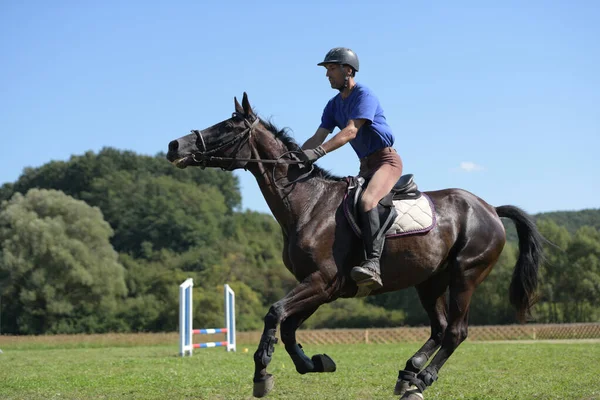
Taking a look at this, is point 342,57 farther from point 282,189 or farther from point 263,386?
point 263,386

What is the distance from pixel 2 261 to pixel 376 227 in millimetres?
50045

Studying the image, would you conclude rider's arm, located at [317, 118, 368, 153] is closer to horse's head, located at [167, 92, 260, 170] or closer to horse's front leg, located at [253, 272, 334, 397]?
horse's head, located at [167, 92, 260, 170]

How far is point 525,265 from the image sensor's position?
29.7 feet

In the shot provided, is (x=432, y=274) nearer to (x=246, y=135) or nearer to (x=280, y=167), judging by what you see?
(x=280, y=167)

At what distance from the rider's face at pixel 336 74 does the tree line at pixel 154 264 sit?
4031 centimetres

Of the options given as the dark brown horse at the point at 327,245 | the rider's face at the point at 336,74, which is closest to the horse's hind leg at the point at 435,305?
the dark brown horse at the point at 327,245

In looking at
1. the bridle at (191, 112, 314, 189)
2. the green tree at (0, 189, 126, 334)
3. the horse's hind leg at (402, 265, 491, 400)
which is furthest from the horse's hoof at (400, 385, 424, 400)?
the green tree at (0, 189, 126, 334)

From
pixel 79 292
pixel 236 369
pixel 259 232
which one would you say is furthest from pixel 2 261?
pixel 236 369

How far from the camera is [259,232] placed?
77750mm

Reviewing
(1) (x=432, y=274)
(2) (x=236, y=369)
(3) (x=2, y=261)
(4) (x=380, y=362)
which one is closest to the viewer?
(1) (x=432, y=274)

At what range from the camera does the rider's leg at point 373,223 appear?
23.1 feet

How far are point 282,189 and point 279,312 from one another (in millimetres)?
1471

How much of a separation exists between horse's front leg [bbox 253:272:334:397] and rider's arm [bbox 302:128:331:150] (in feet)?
5.69

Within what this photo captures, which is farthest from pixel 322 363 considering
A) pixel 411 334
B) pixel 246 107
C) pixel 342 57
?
pixel 411 334
